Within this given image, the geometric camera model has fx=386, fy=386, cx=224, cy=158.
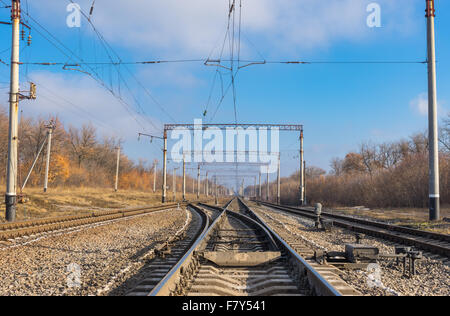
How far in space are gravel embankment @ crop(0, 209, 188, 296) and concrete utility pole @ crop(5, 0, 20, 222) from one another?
4.95 m

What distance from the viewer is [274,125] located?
39.3 m

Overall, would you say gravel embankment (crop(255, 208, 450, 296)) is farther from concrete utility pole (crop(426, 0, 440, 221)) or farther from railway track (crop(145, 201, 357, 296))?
concrete utility pole (crop(426, 0, 440, 221))

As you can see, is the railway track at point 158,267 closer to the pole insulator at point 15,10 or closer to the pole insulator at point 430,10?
the pole insulator at point 15,10

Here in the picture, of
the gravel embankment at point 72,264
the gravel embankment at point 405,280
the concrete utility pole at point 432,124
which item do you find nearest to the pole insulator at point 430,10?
the concrete utility pole at point 432,124

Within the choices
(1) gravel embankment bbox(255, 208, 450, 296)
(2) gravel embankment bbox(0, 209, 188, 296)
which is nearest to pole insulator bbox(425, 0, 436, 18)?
(1) gravel embankment bbox(255, 208, 450, 296)

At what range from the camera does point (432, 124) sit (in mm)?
17375

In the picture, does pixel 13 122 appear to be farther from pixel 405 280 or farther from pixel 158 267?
pixel 405 280

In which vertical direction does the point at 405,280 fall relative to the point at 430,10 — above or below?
below

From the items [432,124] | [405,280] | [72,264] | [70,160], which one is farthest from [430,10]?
[70,160]

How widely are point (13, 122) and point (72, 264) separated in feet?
36.4

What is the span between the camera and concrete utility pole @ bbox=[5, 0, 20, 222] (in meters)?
15.6

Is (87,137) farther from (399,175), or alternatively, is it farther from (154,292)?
(154,292)

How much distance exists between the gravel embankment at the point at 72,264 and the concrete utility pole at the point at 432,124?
12.3 metres
